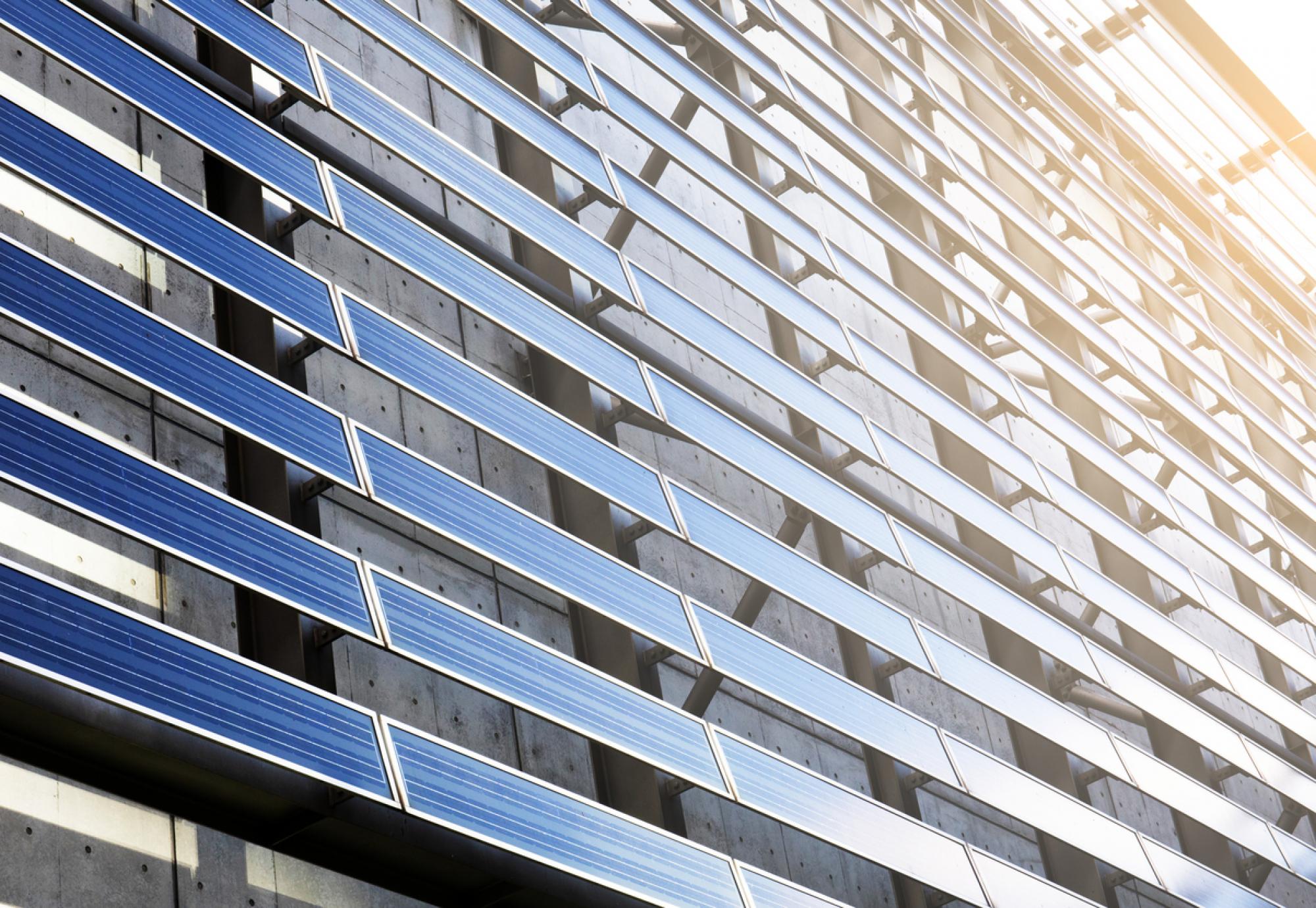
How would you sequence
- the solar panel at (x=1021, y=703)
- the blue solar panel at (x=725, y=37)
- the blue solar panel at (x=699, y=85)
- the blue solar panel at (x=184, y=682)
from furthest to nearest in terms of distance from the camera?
1. the blue solar panel at (x=725, y=37)
2. the blue solar panel at (x=699, y=85)
3. the solar panel at (x=1021, y=703)
4. the blue solar panel at (x=184, y=682)

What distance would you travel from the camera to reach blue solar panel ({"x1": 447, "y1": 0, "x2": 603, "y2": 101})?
37.7ft

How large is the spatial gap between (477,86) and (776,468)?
3455mm

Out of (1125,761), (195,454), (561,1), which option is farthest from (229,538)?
(1125,761)

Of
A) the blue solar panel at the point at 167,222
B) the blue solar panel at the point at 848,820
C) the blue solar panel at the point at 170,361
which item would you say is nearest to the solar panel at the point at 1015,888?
the blue solar panel at the point at 848,820

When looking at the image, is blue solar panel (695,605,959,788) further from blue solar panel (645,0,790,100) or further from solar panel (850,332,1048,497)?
blue solar panel (645,0,790,100)

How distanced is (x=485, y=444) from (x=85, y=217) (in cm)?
293

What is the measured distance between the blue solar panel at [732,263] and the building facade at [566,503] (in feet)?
0.20

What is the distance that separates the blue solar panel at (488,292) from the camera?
873cm

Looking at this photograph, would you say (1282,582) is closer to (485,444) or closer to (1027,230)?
(1027,230)

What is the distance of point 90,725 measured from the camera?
211 inches

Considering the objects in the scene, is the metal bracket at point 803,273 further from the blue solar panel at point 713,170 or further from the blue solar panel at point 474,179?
the blue solar panel at point 474,179

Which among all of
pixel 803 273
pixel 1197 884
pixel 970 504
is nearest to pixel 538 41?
pixel 803 273

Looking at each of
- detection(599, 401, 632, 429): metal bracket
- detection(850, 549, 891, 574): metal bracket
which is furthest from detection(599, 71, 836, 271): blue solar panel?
detection(599, 401, 632, 429): metal bracket

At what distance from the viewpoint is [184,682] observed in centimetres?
568
